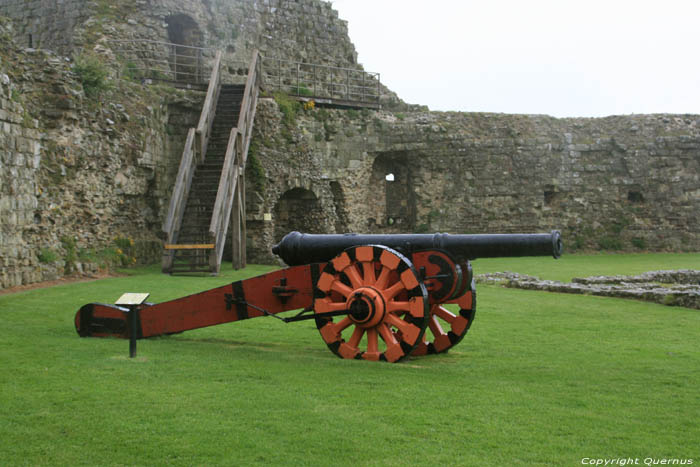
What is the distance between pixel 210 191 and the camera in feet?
48.4

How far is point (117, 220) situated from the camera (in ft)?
47.3

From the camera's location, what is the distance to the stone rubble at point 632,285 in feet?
33.2

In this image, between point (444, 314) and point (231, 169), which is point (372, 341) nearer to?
point (444, 314)

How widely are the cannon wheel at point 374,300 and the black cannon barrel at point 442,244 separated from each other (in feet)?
1.27

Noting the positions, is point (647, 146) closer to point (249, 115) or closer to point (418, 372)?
point (249, 115)

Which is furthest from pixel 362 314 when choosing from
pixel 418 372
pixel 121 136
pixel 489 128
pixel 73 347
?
pixel 489 128

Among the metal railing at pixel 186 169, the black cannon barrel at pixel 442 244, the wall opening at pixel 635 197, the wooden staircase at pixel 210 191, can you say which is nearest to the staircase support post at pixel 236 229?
the wooden staircase at pixel 210 191

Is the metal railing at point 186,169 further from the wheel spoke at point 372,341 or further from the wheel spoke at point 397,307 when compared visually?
the wheel spoke at point 397,307

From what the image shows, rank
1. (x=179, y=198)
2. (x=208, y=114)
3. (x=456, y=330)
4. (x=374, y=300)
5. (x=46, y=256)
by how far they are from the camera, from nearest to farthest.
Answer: (x=374, y=300), (x=456, y=330), (x=46, y=256), (x=179, y=198), (x=208, y=114)

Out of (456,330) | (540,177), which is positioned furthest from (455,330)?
(540,177)

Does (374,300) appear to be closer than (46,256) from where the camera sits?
Yes

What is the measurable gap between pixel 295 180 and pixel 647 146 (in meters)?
10.6

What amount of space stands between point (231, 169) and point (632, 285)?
7791 mm

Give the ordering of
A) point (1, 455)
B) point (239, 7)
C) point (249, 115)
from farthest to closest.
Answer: point (239, 7), point (249, 115), point (1, 455)
